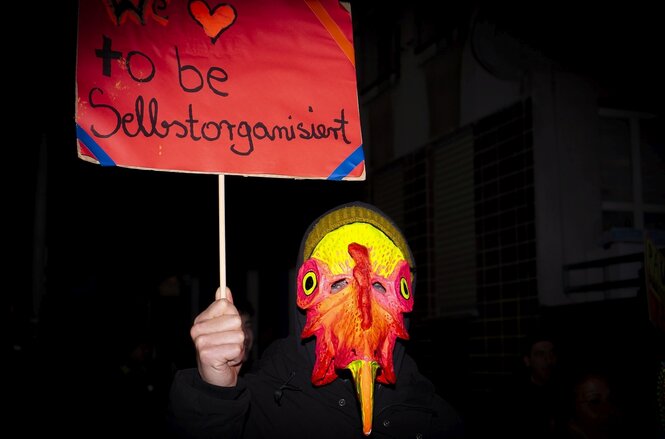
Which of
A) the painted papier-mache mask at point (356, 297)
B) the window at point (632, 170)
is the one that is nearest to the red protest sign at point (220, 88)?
the painted papier-mache mask at point (356, 297)

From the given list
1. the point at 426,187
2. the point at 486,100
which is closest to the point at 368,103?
the point at 426,187

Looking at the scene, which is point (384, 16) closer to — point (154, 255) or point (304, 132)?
point (154, 255)

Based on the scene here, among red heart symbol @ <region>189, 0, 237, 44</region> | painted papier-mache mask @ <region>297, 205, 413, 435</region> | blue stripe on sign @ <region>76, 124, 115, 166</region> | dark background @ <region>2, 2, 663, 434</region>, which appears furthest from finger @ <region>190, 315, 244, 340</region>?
dark background @ <region>2, 2, 663, 434</region>

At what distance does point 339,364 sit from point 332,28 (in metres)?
1.32

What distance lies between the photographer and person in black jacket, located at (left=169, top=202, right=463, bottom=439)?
228 centimetres

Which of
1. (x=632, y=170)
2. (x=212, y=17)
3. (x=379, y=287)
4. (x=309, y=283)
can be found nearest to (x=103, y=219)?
Result: (x=632, y=170)

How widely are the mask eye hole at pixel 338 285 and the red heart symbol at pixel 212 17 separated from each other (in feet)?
3.37

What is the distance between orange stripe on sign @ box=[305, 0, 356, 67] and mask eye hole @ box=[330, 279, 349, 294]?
0.88 metres

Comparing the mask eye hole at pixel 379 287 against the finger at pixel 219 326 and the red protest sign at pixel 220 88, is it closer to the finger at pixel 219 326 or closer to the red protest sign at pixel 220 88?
the red protest sign at pixel 220 88

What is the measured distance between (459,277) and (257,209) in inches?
123

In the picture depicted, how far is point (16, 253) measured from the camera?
6.97 m

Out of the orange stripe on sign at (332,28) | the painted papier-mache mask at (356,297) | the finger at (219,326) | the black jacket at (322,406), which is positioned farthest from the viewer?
the orange stripe on sign at (332,28)

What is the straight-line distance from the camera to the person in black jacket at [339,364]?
228 cm

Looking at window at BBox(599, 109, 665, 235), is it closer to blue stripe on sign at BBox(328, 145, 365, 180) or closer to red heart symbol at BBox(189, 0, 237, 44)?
blue stripe on sign at BBox(328, 145, 365, 180)
